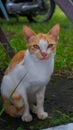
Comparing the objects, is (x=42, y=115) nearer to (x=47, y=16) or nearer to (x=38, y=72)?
(x=38, y=72)

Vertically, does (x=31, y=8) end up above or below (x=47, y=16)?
above

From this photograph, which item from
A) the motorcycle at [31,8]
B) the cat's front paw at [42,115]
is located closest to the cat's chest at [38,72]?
the cat's front paw at [42,115]

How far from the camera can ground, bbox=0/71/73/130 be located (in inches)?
Result: 130

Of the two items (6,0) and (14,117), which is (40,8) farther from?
(14,117)

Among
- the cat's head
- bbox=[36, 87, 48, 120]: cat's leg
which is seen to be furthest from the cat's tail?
the cat's head

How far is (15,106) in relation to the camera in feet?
11.0

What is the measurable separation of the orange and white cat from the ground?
0.06 metres

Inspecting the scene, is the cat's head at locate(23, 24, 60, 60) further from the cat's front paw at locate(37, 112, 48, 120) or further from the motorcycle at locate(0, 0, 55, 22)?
the motorcycle at locate(0, 0, 55, 22)

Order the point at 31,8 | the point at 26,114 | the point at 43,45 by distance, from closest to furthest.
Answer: the point at 43,45
the point at 26,114
the point at 31,8

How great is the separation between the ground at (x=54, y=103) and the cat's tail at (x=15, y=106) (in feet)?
0.15

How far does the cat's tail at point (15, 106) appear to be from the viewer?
3302 mm

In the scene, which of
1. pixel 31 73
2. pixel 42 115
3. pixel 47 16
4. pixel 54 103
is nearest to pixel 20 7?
pixel 47 16

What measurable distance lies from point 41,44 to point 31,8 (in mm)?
7846

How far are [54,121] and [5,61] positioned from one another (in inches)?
85.3
